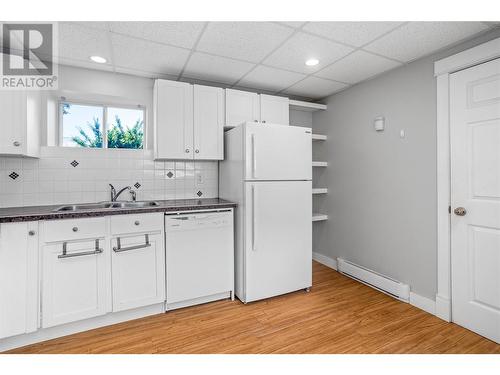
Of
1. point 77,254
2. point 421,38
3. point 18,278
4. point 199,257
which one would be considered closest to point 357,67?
point 421,38

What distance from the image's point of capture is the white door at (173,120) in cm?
251

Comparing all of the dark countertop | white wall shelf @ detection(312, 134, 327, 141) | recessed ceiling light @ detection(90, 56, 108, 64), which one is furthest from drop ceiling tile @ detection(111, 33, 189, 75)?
white wall shelf @ detection(312, 134, 327, 141)

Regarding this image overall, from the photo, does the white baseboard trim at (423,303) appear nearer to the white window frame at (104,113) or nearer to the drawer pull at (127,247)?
the drawer pull at (127,247)

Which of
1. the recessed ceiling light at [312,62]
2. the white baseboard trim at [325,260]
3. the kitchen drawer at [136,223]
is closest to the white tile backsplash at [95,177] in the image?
the kitchen drawer at [136,223]

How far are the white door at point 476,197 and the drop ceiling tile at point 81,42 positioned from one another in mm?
2993

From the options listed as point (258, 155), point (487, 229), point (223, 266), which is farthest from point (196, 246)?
point (487, 229)

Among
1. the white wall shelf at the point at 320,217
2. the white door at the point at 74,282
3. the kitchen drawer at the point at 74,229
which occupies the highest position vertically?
the kitchen drawer at the point at 74,229

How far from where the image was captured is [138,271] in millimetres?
2145

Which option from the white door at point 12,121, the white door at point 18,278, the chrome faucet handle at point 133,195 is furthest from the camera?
the chrome faucet handle at point 133,195

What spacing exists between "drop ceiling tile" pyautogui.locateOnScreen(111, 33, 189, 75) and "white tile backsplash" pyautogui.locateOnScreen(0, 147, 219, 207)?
89 cm

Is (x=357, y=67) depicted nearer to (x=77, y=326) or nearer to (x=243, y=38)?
(x=243, y=38)

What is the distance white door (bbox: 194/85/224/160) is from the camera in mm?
2668

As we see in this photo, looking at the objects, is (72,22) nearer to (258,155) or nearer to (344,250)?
(258,155)

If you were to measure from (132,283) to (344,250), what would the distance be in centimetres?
256
